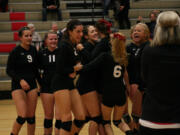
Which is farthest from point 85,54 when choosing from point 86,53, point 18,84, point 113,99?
point 18,84

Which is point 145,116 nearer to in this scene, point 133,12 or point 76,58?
point 76,58

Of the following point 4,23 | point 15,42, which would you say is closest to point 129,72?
point 15,42

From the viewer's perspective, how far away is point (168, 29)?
7.29ft

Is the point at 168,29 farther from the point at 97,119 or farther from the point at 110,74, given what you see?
the point at 97,119

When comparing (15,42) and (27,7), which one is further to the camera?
(27,7)

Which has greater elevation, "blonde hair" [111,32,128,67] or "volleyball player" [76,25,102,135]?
"blonde hair" [111,32,128,67]

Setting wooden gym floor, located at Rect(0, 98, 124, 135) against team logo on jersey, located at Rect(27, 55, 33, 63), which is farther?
wooden gym floor, located at Rect(0, 98, 124, 135)

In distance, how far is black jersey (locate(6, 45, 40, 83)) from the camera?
14.5ft

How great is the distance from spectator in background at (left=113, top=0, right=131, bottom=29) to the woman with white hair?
7.46m

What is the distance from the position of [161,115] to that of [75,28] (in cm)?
187

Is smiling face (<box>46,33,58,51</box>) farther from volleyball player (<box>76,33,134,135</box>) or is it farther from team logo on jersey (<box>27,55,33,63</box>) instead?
volleyball player (<box>76,33,134,135</box>)

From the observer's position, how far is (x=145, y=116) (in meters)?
2.30

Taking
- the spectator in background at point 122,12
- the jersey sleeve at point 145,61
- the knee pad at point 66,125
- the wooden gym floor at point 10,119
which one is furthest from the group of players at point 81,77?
the spectator in background at point 122,12

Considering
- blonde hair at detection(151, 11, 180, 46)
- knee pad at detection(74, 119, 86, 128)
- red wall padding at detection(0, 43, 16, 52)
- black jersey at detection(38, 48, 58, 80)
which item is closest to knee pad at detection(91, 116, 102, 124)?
knee pad at detection(74, 119, 86, 128)
